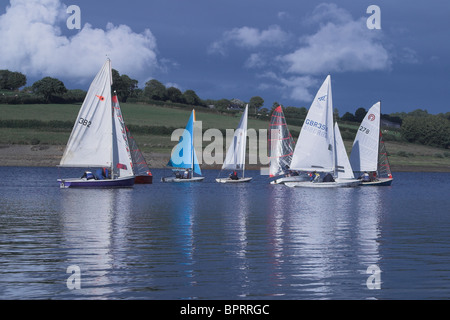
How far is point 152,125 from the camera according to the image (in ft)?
502

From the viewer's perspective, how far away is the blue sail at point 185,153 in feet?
248

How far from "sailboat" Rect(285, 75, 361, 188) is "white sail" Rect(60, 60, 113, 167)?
68.7 feet

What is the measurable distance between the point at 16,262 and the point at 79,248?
3.47 m

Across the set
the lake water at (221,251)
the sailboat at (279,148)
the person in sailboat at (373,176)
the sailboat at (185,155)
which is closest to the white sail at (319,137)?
the person in sailboat at (373,176)

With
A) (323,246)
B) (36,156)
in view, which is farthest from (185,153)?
(36,156)

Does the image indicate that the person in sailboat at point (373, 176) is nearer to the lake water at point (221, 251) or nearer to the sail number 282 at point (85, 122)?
the lake water at point (221, 251)

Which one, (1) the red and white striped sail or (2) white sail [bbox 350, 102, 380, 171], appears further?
(1) the red and white striped sail

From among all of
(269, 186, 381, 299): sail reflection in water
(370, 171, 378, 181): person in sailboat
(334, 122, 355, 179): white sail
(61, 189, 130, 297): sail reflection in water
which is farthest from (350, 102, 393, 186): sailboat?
(61, 189, 130, 297): sail reflection in water

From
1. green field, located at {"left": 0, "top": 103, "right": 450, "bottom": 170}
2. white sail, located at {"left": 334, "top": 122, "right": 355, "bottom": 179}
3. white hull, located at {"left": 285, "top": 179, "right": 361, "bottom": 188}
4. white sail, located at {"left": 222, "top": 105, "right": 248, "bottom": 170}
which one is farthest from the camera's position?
green field, located at {"left": 0, "top": 103, "right": 450, "bottom": 170}

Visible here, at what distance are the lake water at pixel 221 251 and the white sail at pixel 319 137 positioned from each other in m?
22.6

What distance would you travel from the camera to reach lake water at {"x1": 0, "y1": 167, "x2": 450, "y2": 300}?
18.2 metres

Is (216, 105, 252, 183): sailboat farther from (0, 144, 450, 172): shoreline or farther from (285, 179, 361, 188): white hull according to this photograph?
(0, 144, 450, 172): shoreline

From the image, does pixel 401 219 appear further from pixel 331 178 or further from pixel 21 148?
pixel 21 148
